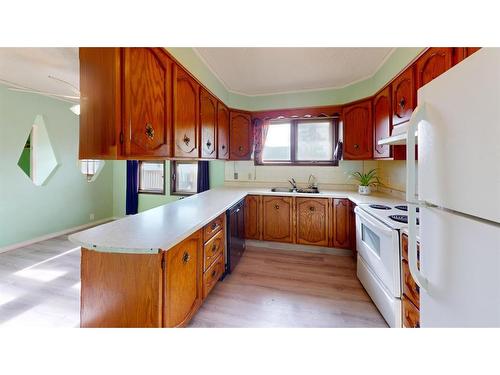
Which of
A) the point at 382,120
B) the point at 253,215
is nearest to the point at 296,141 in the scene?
the point at 382,120

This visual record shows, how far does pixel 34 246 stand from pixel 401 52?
17.5ft

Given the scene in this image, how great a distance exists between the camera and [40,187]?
10.9 ft

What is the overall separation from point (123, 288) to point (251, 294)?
1189 mm

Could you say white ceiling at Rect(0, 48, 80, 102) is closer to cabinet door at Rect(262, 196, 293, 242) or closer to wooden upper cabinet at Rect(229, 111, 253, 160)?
wooden upper cabinet at Rect(229, 111, 253, 160)

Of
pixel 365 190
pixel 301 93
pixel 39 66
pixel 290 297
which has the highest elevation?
pixel 301 93

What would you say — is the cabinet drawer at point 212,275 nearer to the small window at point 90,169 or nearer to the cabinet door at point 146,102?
the cabinet door at point 146,102

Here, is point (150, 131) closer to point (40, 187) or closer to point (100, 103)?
point (100, 103)

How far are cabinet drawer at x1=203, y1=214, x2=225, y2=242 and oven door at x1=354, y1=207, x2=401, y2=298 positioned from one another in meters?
1.36

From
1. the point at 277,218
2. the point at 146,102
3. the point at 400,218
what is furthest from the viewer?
the point at 277,218

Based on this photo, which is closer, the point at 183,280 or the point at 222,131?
the point at 183,280

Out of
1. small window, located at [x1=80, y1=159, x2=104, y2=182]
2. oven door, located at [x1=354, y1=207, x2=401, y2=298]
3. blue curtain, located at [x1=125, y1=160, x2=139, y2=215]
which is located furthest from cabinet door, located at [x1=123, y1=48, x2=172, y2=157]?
small window, located at [x1=80, y1=159, x2=104, y2=182]

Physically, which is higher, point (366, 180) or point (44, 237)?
point (366, 180)

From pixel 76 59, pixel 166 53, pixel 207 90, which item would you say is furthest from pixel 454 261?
pixel 76 59

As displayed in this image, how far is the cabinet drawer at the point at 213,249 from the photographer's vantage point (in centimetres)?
168
